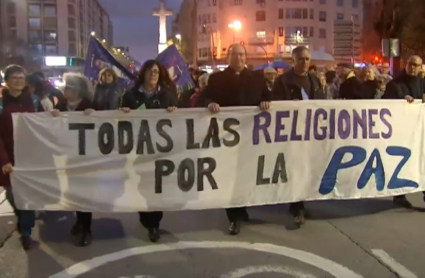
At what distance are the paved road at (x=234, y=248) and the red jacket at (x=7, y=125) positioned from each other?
85 centimetres

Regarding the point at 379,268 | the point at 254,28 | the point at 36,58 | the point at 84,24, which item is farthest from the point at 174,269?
the point at 84,24

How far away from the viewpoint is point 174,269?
5.07 meters

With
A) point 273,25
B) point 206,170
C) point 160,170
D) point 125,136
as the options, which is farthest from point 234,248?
point 273,25

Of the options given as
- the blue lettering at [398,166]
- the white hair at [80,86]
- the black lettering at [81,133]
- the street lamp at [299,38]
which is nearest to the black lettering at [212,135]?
the black lettering at [81,133]

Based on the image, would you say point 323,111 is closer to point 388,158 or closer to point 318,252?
point 388,158

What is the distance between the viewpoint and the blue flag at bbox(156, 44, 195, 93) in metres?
11.6

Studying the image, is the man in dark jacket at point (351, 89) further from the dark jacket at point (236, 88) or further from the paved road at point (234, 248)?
the dark jacket at point (236, 88)

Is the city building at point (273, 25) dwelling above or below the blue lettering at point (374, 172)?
above

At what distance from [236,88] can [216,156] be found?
760 millimetres

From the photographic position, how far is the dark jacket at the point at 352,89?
28.8ft

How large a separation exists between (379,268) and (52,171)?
3214mm

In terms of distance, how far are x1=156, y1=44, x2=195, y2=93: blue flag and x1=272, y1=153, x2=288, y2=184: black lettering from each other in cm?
544

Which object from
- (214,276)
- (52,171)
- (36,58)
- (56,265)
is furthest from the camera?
(36,58)

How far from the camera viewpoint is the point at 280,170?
6.31 meters
